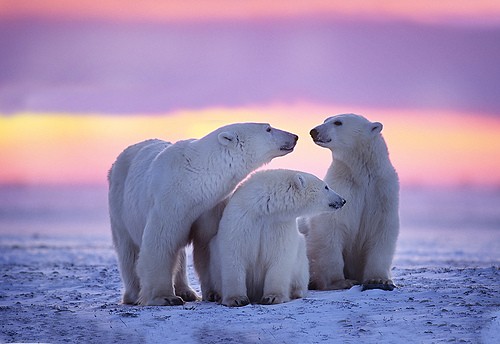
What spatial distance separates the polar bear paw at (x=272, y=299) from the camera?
7145mm

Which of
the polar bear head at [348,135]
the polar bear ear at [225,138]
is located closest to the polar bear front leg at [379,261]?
the polar bear head at [348,135]

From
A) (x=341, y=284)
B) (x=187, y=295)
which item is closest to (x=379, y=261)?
(x=341, y=284)

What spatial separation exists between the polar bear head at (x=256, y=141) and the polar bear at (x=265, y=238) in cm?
19

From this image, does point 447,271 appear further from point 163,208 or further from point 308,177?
point 163,208

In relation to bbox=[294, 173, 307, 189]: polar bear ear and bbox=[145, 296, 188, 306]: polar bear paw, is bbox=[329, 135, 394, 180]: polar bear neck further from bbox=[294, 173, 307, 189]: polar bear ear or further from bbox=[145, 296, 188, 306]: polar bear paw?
bbox=[145, 296, 188, 306]: polar bear paw

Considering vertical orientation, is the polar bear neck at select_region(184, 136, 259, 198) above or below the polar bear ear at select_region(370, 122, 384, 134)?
below

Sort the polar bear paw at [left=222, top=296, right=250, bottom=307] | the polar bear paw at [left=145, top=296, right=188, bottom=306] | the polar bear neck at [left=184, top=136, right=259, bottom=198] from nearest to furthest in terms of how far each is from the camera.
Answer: the polar bear paw at [left=222, top=296, right=250, bottom=307], the polar bear paw at [left=145, top=296, right=188, bottom=306], the polar bear neck at [left=184, top=136, right=259, bottom=198]

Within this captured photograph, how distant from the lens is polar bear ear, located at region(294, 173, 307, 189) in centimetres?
751

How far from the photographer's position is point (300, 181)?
751 cm

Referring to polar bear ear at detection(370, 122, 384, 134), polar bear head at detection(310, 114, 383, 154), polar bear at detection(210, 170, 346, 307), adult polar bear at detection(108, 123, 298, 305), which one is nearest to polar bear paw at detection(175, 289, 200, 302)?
adult polar bear at detection(108, 123, 298, 305)

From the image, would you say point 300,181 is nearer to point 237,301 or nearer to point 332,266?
point 332,266

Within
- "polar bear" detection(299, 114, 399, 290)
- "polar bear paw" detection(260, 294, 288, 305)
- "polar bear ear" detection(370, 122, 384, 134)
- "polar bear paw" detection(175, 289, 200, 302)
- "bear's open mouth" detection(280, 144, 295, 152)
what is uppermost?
"polar bear ear" detection(370, 122, 384, 134)

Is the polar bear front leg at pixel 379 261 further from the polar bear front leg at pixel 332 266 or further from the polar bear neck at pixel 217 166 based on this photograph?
the polar bear neck at pixel 217 166

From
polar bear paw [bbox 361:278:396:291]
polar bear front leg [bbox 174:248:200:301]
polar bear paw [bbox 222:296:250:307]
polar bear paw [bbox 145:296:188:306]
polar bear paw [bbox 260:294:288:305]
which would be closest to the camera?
polar bear paw [bbox 222:296:250:307]
